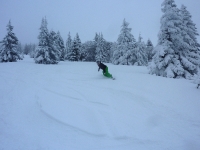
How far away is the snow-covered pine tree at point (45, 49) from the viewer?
21719 millimetres

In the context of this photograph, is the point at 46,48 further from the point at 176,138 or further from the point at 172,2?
the point at 176,138

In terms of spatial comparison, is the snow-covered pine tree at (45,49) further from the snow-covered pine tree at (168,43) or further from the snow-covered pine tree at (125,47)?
the snow-covered pine tree at (168,43)

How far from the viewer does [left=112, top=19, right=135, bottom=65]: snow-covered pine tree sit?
27.3 meters

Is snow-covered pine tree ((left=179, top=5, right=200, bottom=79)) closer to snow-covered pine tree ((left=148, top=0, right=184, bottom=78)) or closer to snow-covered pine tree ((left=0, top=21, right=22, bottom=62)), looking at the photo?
snow-covered pine tree ((left=148, top=0, right=184, bottom=78))

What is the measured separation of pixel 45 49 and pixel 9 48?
640 centimetres

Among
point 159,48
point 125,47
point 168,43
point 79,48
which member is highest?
point 79,48

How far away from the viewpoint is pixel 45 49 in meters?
21.9

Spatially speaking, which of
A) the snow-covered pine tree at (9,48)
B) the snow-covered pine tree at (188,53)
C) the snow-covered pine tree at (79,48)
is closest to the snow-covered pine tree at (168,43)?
the snow-covered pine tree at (188,53)

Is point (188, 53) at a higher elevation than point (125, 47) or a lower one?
lower

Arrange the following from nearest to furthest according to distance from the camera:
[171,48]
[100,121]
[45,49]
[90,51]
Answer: [100,121]
[171,48]
[45,49]
[90,51]

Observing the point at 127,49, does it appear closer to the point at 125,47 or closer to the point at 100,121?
the point at 125,47

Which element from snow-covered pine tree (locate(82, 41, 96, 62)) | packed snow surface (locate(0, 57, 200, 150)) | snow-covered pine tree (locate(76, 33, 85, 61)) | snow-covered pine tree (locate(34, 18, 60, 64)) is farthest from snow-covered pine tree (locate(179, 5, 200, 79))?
snow-covered pine tree (locate(82, 41, 96, 62))

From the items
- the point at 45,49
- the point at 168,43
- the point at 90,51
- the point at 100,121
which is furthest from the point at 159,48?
the point at 90,51

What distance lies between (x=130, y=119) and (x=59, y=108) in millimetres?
2481
